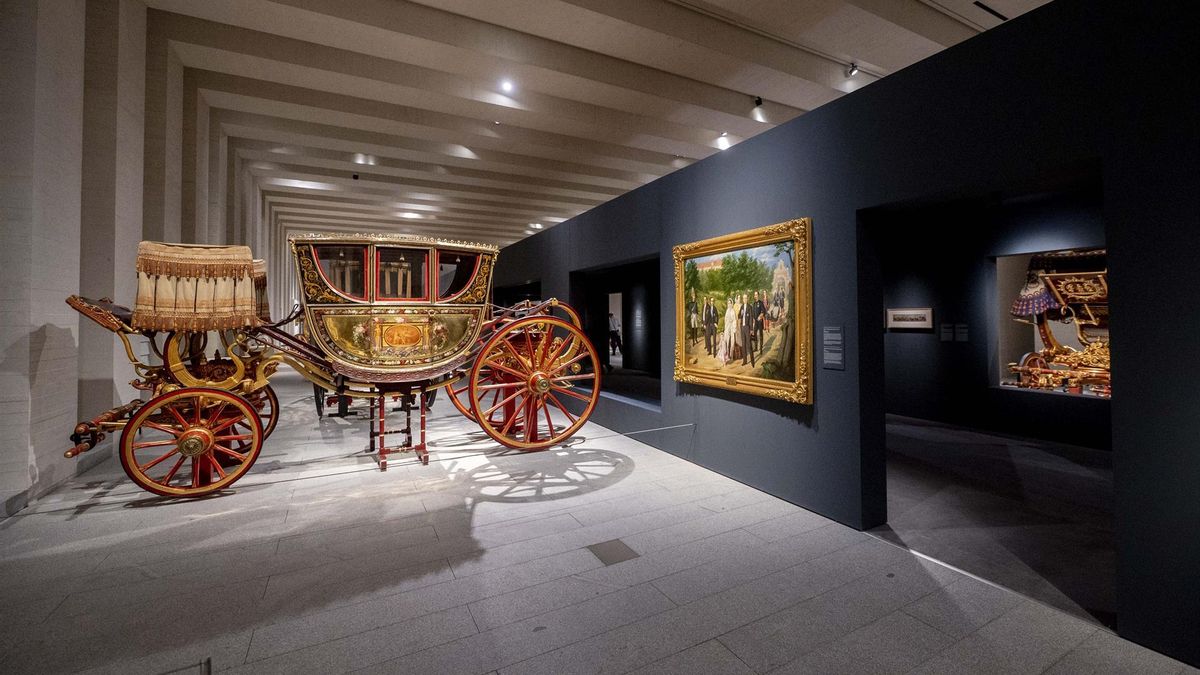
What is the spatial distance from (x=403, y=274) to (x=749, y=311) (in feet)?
8.80

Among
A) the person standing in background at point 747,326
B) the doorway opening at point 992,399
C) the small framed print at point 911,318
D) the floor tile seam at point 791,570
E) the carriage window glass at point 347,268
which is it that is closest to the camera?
the floor tile seam at point 791,570

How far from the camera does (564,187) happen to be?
1007 cm

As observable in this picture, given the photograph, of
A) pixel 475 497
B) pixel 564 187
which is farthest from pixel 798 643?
pixel 564 187

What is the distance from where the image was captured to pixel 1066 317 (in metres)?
5.58

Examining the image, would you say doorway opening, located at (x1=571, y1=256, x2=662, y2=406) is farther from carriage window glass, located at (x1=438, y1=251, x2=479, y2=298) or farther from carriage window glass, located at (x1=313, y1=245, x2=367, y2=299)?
carriage window glass, located at (x1=313, y1=245, x2=367, y2=299)

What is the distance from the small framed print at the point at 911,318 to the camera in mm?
6181

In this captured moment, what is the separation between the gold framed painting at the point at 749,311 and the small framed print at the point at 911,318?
155 inches

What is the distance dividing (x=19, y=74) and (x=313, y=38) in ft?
7.80

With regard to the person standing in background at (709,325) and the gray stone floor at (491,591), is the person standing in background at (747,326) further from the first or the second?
the gray stone floor at (491,591)

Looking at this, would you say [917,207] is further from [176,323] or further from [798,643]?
[176,323]

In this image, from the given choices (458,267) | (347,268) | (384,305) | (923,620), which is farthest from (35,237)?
(923,620)

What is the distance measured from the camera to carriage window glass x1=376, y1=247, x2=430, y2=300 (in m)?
3.50

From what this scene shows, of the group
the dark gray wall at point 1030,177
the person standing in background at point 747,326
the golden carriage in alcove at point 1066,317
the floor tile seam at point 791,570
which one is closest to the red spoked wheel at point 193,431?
the floor tile seam at point 791,570

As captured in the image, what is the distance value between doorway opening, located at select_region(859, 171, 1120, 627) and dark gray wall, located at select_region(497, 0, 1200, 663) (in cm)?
17
